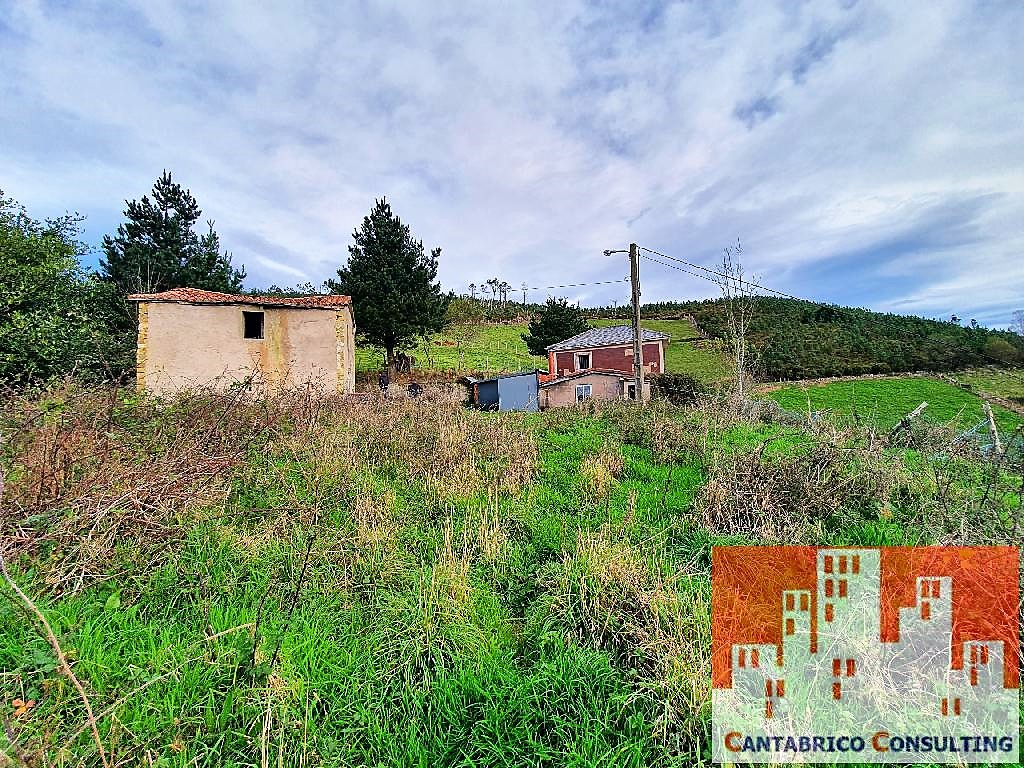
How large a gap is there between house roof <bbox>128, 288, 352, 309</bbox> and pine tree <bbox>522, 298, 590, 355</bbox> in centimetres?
2357

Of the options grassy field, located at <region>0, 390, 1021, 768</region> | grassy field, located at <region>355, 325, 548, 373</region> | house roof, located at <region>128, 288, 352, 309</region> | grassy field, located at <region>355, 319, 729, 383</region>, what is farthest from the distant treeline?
grassy field, located at <region>0, 390, 1021, 768</region>

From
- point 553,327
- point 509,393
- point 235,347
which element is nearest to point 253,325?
point 235,347

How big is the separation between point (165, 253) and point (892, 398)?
3920 cm

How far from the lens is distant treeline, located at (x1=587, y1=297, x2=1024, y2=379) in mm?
29656

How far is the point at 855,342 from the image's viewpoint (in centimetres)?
3225

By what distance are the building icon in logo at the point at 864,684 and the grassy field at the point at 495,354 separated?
891 inches

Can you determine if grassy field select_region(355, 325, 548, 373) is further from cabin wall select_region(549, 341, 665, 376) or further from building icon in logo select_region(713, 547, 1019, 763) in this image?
building icon in logo select_region(713, 547, 1019, 763)

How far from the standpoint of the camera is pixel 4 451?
12.1 ft

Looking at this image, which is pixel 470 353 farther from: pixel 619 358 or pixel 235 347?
pixel 235 347

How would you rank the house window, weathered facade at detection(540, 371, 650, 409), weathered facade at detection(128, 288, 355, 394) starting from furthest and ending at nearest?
weathered facade at detection(540, 371, 650, 409) < the house window < weathered facade at detection(128, 288, 355, 394)

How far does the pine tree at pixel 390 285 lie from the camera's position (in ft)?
69.5

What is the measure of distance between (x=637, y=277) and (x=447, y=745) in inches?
534

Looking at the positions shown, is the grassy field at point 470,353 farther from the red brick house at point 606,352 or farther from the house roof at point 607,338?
the house roof at point 607,338

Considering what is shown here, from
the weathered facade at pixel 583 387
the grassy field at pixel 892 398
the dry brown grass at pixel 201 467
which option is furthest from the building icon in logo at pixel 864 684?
the grassy field at pixel 892 398
